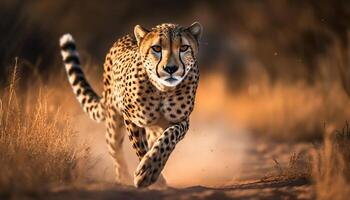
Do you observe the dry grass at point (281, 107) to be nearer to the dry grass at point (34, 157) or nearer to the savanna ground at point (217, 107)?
the savanna ground at point (217, 107)

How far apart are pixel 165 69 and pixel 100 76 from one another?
15.1 feet

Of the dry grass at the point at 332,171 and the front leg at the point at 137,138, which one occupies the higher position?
the front leg at the point at 137,138

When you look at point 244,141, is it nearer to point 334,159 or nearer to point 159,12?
point 334,159

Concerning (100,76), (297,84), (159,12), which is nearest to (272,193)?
(100,76)

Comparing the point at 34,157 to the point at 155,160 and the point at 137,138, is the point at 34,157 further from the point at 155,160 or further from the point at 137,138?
the point at 137,138

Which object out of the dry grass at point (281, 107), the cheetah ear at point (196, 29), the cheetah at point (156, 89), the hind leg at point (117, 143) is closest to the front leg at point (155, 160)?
the cheetah at point (156, 89)

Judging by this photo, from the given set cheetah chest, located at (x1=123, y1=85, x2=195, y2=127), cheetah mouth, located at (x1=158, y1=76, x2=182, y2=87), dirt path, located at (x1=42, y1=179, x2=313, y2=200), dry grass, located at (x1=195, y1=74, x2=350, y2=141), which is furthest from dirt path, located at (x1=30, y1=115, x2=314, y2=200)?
cheetah mouth, located at (x1=158, y1=76, x2=182, y2=87)

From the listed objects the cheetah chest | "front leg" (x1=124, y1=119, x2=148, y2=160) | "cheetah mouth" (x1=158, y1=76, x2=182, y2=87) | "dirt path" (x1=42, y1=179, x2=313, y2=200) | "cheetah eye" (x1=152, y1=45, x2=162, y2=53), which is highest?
"cheetah eye" (x1=152, y1=45, x2=162, y2=53)

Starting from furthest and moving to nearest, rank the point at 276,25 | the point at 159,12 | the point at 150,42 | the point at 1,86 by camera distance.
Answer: the point at 159,12
the point at 276,25
the point at 1,86
the point at 150,42

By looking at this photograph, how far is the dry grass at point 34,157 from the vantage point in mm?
4965

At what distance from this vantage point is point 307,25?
11812 millimetres

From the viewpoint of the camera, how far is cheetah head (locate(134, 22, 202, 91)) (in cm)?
580

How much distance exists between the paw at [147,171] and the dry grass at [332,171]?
1050mm

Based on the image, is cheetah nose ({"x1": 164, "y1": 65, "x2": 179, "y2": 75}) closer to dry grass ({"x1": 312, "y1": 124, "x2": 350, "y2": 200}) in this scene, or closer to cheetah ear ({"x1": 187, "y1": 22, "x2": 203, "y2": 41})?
cheetah ear ({"x1": 187, "y1": 22, "x2": 203, "y2": 41})
